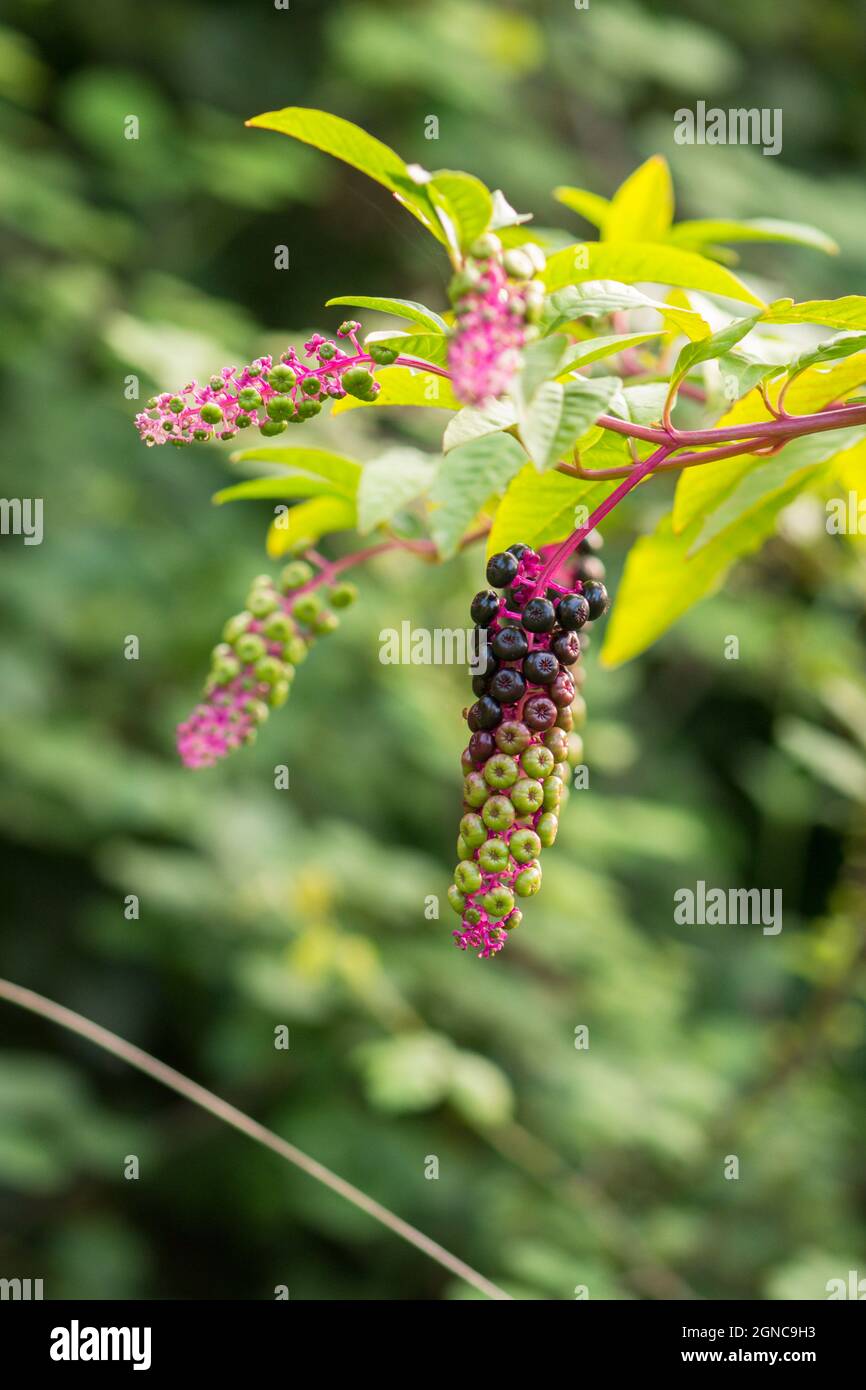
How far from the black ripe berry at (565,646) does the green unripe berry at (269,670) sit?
283mm

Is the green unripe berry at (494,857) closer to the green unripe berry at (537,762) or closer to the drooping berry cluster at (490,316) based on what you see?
the green unripe berry at (537,762)

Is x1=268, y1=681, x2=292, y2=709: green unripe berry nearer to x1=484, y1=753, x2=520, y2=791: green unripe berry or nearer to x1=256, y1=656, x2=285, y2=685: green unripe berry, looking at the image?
x1=256, y1=656, x2=285, y2=685: green unripe berry

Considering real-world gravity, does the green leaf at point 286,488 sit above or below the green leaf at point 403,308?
above

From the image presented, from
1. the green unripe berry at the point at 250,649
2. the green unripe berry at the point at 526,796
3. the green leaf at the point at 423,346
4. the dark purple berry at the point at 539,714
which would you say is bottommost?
the green unripe berry at the point at 526,796

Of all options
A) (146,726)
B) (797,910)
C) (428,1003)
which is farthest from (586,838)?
(797,910)

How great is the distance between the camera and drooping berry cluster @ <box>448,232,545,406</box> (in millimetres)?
470

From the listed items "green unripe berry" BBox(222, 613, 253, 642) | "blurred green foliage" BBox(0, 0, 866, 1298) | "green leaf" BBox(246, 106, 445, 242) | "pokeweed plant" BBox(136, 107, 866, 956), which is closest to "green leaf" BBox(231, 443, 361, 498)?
"pokeweed plant" BBox(136, 107, 866, 956)

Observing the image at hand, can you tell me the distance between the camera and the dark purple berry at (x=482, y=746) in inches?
25.2

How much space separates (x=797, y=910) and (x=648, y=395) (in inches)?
126

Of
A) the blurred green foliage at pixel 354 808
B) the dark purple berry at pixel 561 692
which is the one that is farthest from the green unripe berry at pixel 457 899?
the blurred green foliage at pixel 354 808

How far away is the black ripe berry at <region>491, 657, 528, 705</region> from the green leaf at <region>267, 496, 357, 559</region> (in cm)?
27

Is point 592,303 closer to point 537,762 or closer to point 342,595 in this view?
point 537,762

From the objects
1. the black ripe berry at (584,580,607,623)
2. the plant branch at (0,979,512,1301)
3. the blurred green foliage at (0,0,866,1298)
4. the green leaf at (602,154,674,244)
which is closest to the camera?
the black ripe berry at (584,580,607,623)

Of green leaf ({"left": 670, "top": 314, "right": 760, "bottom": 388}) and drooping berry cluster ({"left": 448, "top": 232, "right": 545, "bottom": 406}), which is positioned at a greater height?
green leaf ({"left": 670, "top": 314, "right": 760, "bottom": 388})
